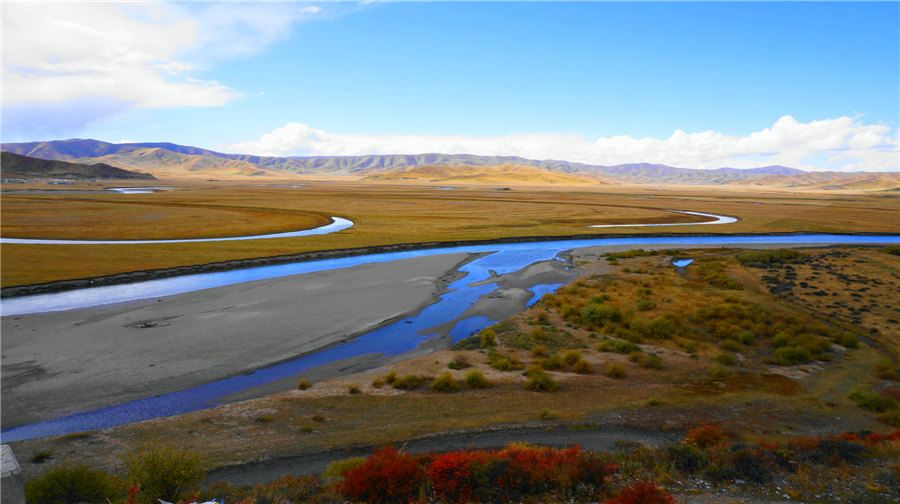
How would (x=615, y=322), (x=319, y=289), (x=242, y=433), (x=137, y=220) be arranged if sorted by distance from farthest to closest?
(x=137, y=220) → (x=319, y=289) → (x=615, y=322) → (x=242, y=433)

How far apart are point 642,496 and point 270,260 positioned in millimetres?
35704

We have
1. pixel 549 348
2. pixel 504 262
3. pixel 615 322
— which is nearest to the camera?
pixel 549 348

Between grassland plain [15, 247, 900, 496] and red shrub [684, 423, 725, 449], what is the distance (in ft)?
3.02

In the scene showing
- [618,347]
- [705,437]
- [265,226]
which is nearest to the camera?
[705,437]

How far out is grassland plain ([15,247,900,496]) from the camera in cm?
1350

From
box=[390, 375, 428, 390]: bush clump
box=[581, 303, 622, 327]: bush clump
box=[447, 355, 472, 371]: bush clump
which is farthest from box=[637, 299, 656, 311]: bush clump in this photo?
box=[390, 375, 428, 390]: bush clump

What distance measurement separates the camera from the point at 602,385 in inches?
690

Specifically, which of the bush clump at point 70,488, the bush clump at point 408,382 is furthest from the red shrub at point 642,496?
the bush clump at point 70,488

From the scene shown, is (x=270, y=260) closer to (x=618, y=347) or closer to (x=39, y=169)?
(x=618, y=347)

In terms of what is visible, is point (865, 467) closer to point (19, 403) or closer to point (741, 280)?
point (19, 403)

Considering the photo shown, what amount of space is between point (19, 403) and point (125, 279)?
61.5 ft

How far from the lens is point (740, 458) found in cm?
1129

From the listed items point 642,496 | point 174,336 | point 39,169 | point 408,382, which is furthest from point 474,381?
point 39,169

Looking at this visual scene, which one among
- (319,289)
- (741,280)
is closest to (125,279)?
(319,289)
